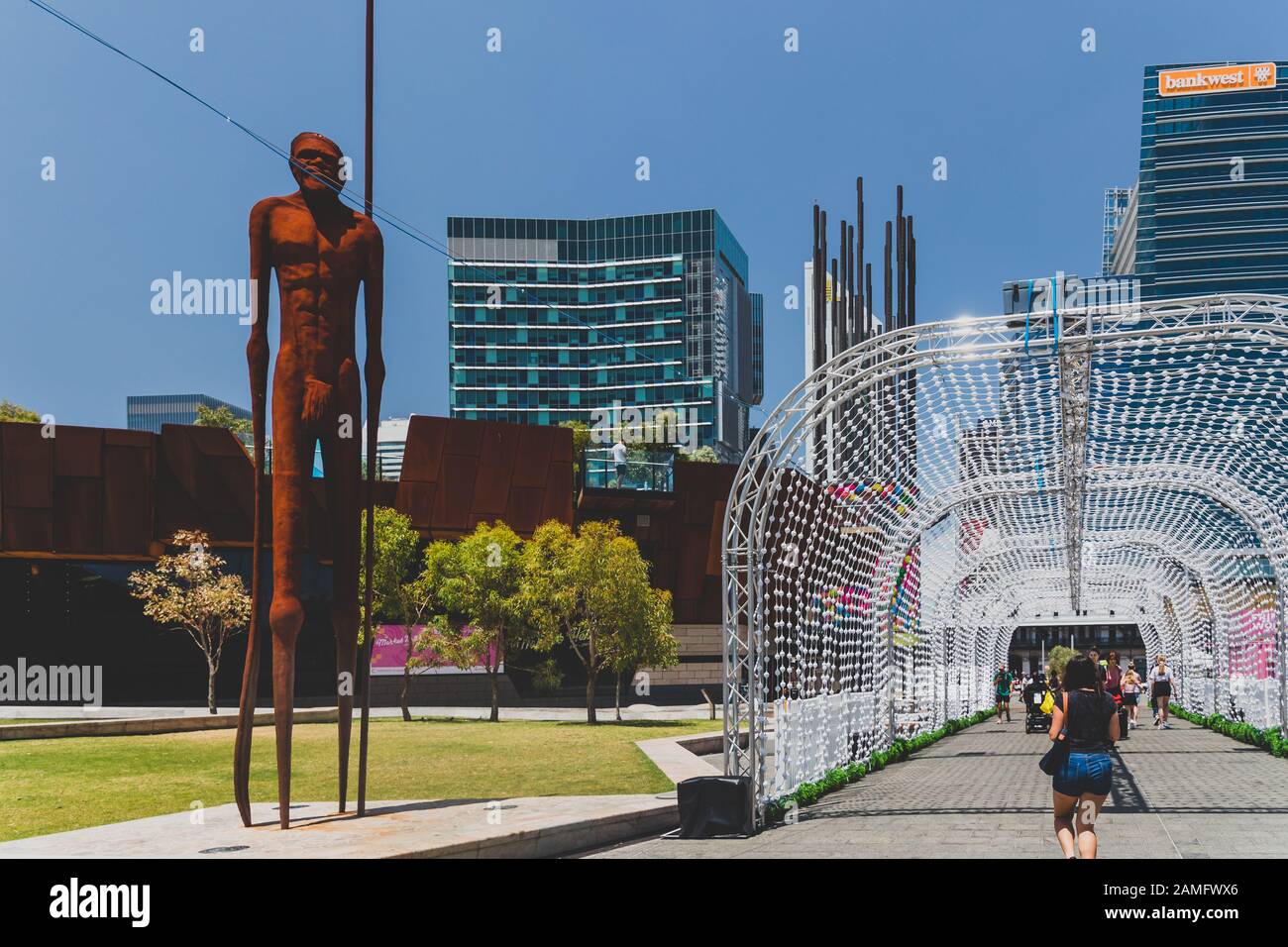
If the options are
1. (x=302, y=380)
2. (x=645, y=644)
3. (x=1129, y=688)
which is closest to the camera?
(x=302, y=380)

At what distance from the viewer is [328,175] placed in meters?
11.1

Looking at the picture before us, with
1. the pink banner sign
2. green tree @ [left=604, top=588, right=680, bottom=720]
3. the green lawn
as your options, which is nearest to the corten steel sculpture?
the green lawn

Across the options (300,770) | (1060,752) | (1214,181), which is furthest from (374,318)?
(1214,181)

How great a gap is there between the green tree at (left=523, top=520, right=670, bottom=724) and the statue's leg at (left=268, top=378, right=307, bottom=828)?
20.3 m

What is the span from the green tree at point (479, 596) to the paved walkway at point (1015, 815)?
1381cm

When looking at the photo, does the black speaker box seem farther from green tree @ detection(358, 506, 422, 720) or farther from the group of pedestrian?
green tree @ detection(358, 506, 422, 720)

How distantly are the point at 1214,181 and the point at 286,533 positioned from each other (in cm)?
14205

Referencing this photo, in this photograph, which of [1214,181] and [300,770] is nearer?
[300,770]

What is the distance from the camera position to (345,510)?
1126 centimetres

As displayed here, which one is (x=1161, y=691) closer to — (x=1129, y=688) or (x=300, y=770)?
(x=1129, y=688)

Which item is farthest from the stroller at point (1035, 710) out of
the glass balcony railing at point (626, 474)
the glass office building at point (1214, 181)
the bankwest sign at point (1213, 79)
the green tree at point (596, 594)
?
the bankwest sign at point (1213, 79)

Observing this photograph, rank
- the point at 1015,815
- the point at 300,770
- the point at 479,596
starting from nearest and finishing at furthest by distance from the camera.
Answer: the point at 1015,815
the point at 300,770
the point at 479,596

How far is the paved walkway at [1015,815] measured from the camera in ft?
34.1
